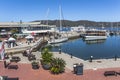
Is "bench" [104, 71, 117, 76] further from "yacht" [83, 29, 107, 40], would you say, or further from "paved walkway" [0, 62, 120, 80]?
"yacht" [83, 29, 107, 40]

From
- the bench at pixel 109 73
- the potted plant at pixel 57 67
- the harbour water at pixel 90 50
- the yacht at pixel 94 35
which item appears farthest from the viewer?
the yacht at pixel 94 35

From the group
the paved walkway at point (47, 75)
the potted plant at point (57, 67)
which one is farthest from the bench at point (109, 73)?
the potted plant at point (57, 67)

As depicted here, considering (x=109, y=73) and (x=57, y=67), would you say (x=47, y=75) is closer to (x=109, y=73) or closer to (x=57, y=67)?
(x=57, y=67)

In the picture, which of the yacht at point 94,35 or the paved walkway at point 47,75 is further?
the yacht at point 94,35

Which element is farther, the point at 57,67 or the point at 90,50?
the point at 90,50

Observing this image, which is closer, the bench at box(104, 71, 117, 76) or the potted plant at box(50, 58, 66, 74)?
the bench at box(104, 71, 117, 76)

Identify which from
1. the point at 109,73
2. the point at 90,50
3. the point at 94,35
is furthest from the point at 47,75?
the point at 94,35

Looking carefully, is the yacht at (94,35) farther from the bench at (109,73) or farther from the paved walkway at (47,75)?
the bench at (109,73)

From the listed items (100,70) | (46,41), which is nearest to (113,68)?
(100,70)

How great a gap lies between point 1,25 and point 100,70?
105m

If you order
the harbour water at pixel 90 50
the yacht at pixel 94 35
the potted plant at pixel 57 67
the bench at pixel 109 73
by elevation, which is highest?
the potted plant at pixel 57 67

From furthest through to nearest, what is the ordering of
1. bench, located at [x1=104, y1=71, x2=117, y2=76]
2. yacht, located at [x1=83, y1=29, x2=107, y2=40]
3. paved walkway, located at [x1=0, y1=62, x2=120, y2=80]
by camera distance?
yacht, located at [x1=83, y1=29, x2=107, y2=40]
bench, located at [x1=104, y1=71, x2=117, y2=76]
paved walkway, located at [x1=0, y1=62, x2=120, y2=80]

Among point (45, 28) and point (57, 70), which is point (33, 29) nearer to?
point (45, 28)

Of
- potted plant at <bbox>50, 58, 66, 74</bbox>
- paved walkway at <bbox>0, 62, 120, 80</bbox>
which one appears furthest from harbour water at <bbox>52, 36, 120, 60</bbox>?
potted plant at <bbox>50, 58, 66, 74</bbox>
